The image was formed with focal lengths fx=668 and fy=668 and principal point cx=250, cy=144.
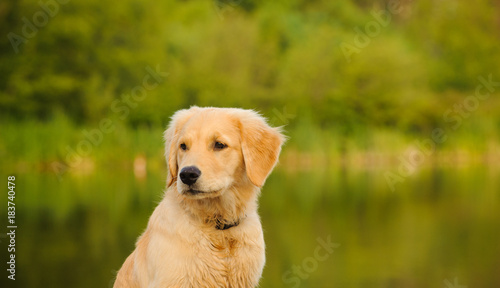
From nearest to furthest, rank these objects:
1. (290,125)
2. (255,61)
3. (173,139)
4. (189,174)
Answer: (189,174)
(173,139)
(290,125)
(255,61)

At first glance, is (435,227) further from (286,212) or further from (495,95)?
(495,95)

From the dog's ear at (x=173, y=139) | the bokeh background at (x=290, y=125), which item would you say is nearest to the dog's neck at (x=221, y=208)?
the dog's ear at (x=173, y=139)

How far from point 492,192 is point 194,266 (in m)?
17.2

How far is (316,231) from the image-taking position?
12961 mm

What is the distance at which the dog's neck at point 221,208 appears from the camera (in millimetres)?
4355

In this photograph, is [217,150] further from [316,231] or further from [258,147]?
[316,231]

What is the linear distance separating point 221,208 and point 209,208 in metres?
0.08

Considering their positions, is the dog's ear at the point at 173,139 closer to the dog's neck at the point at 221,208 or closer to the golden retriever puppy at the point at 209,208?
the golden retriever puppy at the point at 209,208

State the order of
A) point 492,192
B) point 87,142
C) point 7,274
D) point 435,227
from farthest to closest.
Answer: point 87,142 → point 492,192 → point 435,227 → point 7,274

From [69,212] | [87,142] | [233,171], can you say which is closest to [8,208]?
[69,212]

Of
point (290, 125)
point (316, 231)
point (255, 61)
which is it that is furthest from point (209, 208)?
point (255, 61)

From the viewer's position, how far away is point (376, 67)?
39719 mm

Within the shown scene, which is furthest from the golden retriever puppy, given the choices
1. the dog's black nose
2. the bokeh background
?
the bokeh background

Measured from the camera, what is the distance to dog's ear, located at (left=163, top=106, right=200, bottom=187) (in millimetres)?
4430
